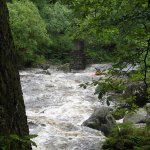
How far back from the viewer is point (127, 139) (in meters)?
8.14

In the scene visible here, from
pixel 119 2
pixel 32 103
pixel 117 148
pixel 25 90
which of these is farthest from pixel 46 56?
pixel 119 2

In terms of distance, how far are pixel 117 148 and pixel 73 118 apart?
481cm

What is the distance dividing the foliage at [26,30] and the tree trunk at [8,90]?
2055cm

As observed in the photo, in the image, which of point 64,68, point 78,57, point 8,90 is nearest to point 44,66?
point 64,68

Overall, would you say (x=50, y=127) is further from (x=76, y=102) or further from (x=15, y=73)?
(x=15, y=73)

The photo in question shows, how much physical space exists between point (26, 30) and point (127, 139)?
17.0 metres

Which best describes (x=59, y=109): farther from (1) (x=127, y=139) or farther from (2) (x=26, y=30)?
(2) (x=26, y=30)

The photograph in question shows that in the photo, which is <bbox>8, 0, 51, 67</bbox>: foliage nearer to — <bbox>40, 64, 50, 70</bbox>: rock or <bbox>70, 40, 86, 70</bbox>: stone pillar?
<bbox>40, 64, 50, 70</bbox>: rock

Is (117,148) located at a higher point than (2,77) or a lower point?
lower

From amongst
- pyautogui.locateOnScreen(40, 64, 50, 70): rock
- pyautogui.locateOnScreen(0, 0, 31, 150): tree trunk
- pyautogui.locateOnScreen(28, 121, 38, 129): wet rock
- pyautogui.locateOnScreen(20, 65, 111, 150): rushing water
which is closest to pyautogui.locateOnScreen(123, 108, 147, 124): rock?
pyautogui.locateOnScreen(20, 65, 111, 150): rushing water

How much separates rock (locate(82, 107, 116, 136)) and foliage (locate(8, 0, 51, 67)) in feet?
43.7

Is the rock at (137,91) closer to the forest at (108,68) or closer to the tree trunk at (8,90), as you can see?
the forest at (108,68)

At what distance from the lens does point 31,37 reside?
81.8 feet

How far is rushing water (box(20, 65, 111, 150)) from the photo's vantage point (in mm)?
9703
